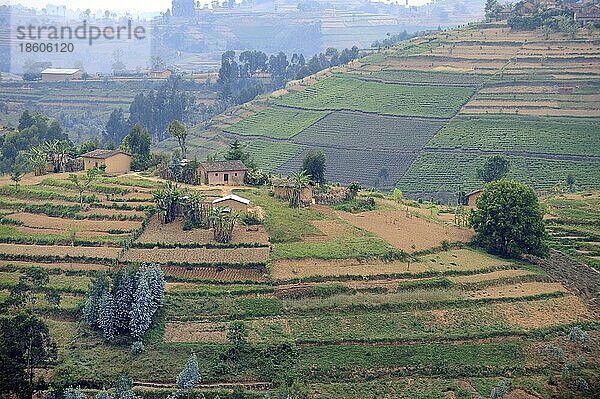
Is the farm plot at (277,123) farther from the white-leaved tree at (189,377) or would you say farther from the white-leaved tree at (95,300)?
the white-leaved tree at (189,377)

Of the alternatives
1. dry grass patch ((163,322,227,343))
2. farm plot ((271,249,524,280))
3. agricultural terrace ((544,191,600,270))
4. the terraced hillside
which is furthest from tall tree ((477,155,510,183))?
dry grass patch ((163,322,227,343))

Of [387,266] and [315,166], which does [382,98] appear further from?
[387,266]

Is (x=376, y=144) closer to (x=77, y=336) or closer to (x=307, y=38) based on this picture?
(x=77, y=336)

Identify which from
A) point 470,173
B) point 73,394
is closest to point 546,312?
point 73,394

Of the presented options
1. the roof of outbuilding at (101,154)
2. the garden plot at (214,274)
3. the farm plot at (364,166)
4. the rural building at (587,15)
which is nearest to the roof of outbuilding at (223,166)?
the roof of outbuilding at (101,154)

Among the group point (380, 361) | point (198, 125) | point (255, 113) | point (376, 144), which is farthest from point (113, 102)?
point (380, 361)

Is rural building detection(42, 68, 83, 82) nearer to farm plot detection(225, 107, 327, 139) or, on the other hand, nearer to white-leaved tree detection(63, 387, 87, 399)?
farm plot detection(225, 107, 327, 139)
